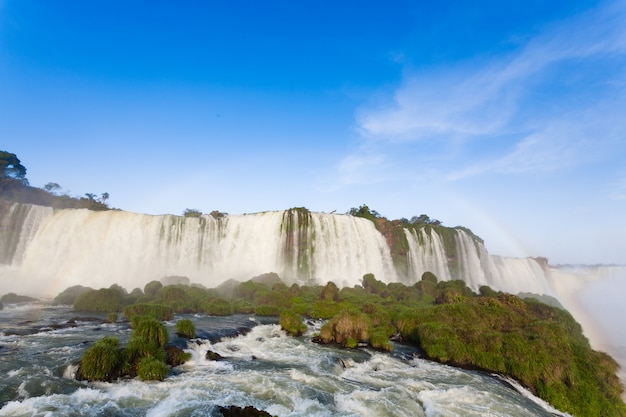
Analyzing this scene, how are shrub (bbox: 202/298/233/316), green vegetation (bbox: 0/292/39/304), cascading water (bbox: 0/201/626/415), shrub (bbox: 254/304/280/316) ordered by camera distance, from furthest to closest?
cascading water (bbox: 0/201/626/415), green vegetation (bbox: 0/292/39/304), shrub (bbox: 254/304/280/316), shrub (bbox: 202/298/233/316)

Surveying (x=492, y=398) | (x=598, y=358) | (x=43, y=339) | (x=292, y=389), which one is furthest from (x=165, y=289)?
(x=598, y=358)

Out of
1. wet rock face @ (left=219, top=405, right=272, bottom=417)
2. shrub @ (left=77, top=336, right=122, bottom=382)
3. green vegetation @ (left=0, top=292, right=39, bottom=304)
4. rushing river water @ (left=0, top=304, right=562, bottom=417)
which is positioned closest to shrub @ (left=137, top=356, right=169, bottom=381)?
rushing river water @ (left=0, top=304, right=562, bottom=417)

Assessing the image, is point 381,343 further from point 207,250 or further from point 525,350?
point 207,250

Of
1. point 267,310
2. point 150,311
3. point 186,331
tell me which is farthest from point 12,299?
point 186,331

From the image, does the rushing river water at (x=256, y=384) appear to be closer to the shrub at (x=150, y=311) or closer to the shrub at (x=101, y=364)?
the shrub at (x=101, y=364)

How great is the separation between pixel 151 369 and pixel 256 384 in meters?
3.25

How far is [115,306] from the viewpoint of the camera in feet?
80.8

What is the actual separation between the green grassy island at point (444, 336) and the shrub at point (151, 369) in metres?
0.03

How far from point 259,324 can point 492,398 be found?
525 inches

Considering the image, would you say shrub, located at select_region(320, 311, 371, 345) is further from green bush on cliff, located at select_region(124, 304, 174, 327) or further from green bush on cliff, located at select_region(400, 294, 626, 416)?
green bush on cliff, located at select_region(124, 304, 174, 327)

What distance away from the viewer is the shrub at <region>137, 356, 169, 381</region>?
10633mm

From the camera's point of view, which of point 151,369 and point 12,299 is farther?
point 12,299

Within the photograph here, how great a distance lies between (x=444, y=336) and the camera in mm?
16547

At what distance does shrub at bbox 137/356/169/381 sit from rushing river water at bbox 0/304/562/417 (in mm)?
278
